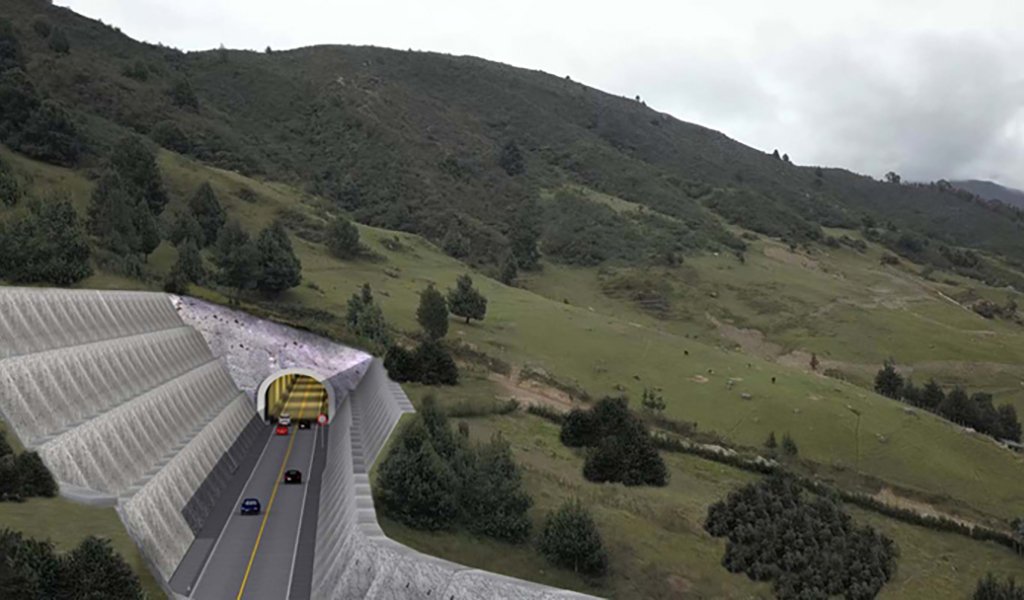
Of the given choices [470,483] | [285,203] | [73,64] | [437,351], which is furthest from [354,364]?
[73,64]

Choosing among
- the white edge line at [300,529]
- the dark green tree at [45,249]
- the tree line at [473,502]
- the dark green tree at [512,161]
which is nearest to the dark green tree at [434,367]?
the white edge line at [300,529]

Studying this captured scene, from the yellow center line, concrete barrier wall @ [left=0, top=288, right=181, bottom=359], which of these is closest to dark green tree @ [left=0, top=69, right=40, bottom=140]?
concrete barrier wall @ [left=0, top=288, right=181, bottom=359]

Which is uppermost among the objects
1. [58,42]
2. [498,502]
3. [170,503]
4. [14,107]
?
[58,42]

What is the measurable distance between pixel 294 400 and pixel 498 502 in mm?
46231

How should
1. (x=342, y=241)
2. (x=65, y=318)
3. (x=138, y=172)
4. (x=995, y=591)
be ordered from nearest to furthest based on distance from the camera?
(x=995, y=591) < (x=65, y=318) < (x=138, y=172) < (x=342, y=241)

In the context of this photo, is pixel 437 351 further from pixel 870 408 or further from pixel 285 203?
pixel 285 203

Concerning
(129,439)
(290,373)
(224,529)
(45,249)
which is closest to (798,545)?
(224,529)

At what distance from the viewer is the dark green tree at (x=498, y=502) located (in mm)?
26125

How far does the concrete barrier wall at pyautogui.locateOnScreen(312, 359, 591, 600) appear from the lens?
18.9 metres

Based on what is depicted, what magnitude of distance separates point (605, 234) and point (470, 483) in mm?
96614

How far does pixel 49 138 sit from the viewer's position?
227 ft

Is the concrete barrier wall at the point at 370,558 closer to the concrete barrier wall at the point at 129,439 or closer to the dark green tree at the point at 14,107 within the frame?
the concrete barrier wall at the point at 129,439

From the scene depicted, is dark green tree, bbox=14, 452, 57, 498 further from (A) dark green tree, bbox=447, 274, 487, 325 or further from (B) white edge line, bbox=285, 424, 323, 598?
(A) dark green tree, bbox=447, 274, 487, 325

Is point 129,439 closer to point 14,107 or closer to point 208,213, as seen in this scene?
point 208,213
